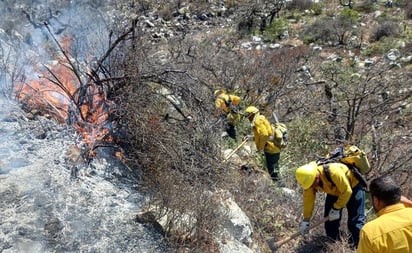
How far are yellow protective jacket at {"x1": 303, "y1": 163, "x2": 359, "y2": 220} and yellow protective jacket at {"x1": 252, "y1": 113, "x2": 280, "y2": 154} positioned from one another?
1.94m

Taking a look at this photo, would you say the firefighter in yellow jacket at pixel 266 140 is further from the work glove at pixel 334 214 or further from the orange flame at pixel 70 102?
the orange flame at pixel 70 102

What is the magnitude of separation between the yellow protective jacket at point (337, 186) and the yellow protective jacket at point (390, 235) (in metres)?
1.43

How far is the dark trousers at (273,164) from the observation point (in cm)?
636

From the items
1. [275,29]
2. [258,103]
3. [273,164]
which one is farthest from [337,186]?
[275,29]

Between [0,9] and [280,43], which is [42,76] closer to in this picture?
[0,9]

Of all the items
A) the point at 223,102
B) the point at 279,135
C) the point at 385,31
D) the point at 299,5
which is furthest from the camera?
the point at 299,5

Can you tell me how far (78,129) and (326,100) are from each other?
18.7ft

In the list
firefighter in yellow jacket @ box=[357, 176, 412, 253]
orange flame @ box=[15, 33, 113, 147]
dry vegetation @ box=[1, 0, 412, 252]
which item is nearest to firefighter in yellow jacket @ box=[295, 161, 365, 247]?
dry vegetation @ box=[1, 0, 412, 252]

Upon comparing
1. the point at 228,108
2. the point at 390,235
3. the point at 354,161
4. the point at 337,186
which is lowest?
the point at 228,108

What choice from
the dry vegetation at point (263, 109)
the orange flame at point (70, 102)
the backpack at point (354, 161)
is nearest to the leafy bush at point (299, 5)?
the dry vegetation at point (263, 109)

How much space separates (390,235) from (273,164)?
3.84m

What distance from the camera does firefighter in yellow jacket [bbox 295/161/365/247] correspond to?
13.3 ft

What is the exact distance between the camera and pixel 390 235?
101 inches

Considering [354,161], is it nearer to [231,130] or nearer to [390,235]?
[390,235]
